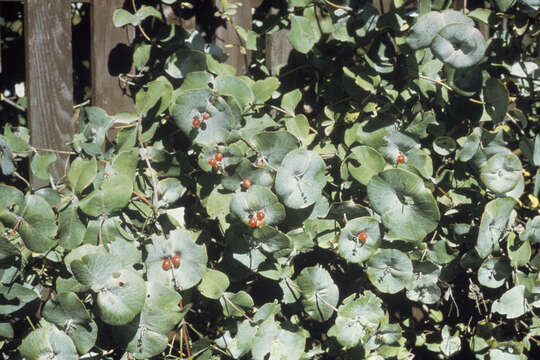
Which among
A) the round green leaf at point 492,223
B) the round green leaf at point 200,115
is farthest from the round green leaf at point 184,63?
the round green leaf at point 492,223

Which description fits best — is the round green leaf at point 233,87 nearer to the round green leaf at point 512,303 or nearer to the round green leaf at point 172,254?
the round green leaf at point 172,254

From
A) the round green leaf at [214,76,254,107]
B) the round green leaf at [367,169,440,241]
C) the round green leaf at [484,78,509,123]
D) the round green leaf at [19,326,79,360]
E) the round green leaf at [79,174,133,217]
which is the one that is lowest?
the round green leaf at [19,326,79,360]

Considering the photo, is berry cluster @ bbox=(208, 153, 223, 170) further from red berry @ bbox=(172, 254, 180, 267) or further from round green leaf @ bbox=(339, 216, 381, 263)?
round green leaf @ bbox=(339, 216, 381, 263)

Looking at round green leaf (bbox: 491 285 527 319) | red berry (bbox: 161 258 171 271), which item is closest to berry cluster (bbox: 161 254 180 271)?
red berry (bbox: 161 258 171 271)

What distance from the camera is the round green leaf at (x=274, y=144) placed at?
1.24 m

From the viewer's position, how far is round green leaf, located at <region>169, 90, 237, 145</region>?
3.88ft

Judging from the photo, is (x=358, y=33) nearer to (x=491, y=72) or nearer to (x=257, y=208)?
(x=491, y=72)

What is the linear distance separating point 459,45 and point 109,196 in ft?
2.83

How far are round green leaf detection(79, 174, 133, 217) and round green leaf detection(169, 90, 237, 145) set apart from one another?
20cm

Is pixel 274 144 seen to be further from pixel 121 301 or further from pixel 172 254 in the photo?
pixel 121 301

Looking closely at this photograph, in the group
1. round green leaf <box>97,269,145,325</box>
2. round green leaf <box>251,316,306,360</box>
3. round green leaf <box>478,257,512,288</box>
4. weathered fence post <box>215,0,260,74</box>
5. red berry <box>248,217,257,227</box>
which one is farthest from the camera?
weathered fence post <box>215,0,260,74</box>

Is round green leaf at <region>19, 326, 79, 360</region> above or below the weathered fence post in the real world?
below

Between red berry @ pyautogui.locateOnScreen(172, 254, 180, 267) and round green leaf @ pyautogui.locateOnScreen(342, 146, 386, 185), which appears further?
round green leaf @ pyautogui.locateOnScreen(342, 146, 386, 185)

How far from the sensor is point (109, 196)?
43.4 inches
